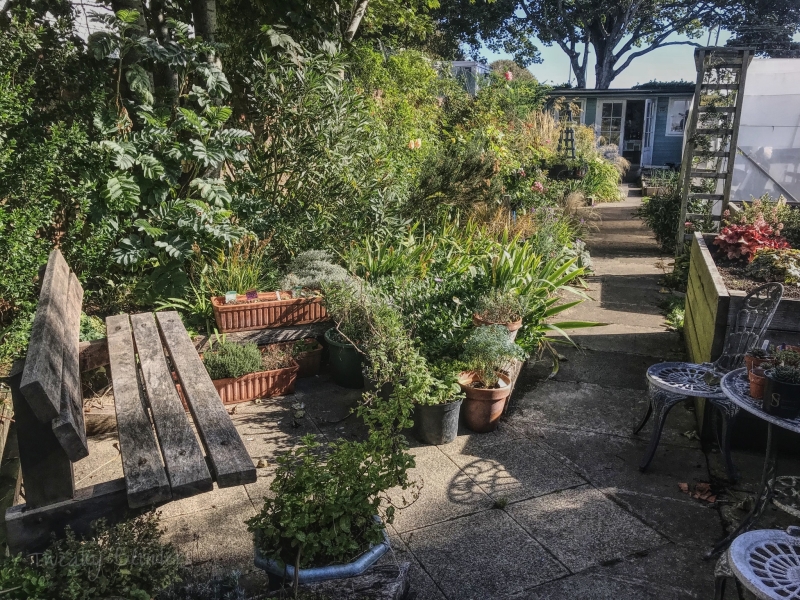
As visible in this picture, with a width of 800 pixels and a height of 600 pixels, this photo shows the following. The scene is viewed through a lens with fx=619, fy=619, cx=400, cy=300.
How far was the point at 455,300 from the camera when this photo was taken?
186 inches

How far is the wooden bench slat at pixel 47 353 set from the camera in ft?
6.23

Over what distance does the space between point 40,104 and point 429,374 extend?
3.51 meters

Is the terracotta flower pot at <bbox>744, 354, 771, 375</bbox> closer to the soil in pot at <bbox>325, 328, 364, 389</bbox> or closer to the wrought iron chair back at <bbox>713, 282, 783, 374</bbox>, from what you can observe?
the wrought iron chair back at <bbox>713, 282, 783, 374</bbox>

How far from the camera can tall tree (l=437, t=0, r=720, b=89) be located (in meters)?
25.7

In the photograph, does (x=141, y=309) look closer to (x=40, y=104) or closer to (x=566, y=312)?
(x=40, y=104)

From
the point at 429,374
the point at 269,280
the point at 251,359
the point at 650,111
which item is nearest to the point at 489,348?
the point at 429,374

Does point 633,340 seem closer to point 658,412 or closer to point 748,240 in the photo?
point 748,240

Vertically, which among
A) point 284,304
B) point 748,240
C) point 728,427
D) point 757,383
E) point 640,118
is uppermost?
point 640,118

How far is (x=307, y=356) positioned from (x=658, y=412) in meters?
2.61

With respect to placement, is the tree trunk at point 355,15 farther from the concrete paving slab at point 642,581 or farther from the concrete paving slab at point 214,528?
the concrete paving slab at point 642,581

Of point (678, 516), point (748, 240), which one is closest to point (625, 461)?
point (678, 516)

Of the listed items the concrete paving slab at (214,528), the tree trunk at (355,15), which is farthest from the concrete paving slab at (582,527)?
the tree trunk at (355,15)

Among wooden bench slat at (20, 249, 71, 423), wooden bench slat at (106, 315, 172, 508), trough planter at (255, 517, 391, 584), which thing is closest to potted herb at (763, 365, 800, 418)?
trough planter at (255, 517, 391, 584)

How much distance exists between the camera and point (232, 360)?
14.3ft
